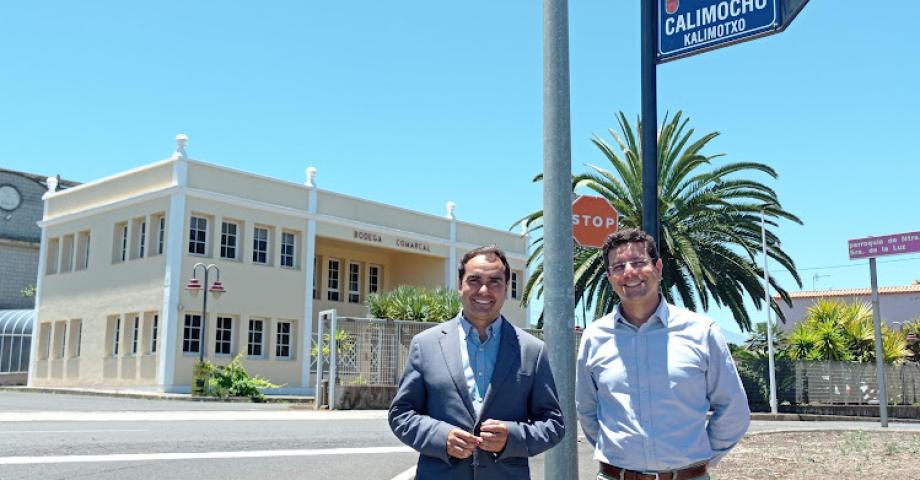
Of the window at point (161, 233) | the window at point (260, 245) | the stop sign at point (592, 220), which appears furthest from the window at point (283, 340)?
the stop sign at point (592, 220)

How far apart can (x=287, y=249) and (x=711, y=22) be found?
1141 inches

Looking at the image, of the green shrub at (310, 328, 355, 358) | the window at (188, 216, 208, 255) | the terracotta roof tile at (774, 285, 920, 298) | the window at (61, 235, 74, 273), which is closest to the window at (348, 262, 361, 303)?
the window at (188, 216, 208, 255)

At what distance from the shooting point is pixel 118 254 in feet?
104

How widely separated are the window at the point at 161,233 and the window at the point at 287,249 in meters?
4.39

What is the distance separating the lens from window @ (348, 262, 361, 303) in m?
37.8

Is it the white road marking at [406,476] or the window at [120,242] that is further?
the window at [120,242]

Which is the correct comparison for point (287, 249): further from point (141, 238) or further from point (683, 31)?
point (683, 31)

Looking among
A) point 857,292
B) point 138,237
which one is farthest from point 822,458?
point 857,292

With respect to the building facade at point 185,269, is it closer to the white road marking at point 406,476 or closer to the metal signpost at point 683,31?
the white road marking at point 406,476

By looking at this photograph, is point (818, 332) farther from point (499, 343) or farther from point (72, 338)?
point (499, 343)

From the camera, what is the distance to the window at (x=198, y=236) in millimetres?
29297

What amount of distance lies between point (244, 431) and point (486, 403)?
34.2 ft

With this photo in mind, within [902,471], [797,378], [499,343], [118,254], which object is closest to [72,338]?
[118,254]

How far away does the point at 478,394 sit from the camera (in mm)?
3055
